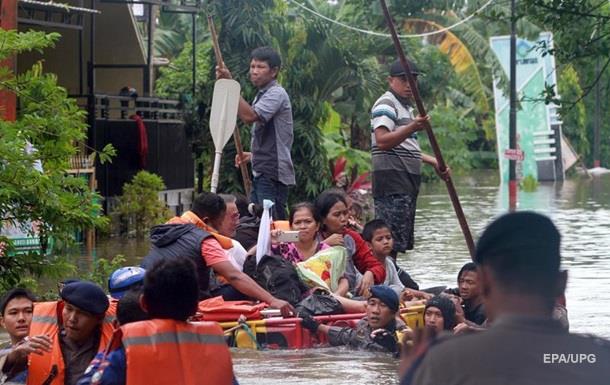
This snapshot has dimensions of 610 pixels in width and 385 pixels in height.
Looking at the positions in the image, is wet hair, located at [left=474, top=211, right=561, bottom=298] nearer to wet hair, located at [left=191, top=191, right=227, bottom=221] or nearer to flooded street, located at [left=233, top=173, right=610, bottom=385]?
flooded street, located at [left=233, top=173, right=610, bottom=385]

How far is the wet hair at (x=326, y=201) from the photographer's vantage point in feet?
31.8

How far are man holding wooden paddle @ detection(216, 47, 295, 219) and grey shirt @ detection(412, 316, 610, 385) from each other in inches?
297

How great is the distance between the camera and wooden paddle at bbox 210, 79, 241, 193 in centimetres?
1084

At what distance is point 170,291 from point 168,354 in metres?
0.22

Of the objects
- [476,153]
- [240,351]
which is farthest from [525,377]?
[476,153]

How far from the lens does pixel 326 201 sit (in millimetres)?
9695

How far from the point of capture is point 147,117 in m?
20.1

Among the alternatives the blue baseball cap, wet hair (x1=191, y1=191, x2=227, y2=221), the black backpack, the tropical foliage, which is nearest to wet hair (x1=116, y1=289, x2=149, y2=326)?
the blue baseball cap

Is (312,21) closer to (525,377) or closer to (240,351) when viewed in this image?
(240,351)

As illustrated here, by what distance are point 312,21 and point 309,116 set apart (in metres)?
3.81

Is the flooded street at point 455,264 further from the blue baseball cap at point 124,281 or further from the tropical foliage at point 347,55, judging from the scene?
the tropical foliage at point 347,55

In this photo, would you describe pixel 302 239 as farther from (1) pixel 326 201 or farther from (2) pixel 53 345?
(2) pixel 53 345

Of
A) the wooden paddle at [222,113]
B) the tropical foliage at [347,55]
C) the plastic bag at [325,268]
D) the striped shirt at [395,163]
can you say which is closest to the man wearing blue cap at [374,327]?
the plastic bag at [325,268]

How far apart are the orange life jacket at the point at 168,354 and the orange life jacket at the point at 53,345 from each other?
0.94m
